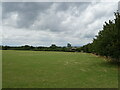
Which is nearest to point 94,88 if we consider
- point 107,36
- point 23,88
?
point 23,88

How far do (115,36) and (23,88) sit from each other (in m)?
11.4

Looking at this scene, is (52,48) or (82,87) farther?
(52,48)

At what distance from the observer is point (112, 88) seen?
24.2ft

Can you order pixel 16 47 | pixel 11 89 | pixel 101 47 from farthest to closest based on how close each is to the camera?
pixel 16 47 → pixel 101 47 → pixel 11 89

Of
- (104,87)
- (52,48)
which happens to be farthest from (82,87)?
(52,48)

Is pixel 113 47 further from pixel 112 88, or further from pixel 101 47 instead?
pixel 112 88

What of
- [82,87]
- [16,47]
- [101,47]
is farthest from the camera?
[16,47]

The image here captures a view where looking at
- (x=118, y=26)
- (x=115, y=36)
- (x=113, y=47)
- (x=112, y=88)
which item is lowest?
(x=112, y=88)

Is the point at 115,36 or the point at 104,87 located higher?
the point at 115,36

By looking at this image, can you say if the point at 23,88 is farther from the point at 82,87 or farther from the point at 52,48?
the point at 52,48

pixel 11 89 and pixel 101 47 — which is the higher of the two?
pixel 101 47

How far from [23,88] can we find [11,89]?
0.53m

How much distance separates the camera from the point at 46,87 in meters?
7.41

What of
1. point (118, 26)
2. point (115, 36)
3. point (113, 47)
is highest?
point (118, 26)
